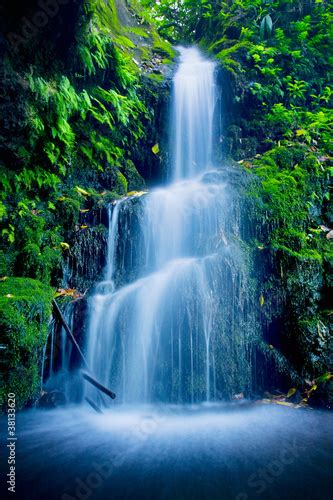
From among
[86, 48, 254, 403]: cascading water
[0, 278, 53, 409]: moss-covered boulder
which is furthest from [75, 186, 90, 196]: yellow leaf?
[0, 278, 53, 409]: moss-covered boulder

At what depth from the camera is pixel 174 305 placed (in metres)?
5.34

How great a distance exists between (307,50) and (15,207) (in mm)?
10088

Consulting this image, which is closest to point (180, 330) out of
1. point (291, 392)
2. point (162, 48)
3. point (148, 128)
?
point (291, 392)

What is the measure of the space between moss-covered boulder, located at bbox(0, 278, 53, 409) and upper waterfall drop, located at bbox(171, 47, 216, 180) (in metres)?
6.36

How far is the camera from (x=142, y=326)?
5305 mm

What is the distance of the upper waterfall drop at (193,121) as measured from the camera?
9586mm

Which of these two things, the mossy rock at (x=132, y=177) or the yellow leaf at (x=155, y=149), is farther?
the yellow leaf at (x=155, y=149)

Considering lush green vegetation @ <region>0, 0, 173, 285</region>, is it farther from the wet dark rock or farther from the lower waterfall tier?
the wet dark rock

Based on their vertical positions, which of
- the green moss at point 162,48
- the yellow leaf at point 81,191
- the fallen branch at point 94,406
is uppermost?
the green moss at point 162,48

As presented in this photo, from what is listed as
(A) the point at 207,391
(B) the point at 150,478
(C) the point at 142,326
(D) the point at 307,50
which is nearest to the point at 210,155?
(D) the point at 307,50

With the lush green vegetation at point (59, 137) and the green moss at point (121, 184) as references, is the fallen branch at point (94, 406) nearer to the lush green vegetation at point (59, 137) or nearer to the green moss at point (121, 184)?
the lush green vegetation at point (59, 137)

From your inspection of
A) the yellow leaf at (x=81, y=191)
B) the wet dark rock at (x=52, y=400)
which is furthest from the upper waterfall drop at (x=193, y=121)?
the wet dark rock at (x=52, y=400)

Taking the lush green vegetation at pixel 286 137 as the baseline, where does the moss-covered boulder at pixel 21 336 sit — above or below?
below

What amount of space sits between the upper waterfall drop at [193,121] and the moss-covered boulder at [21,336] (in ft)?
20.9
